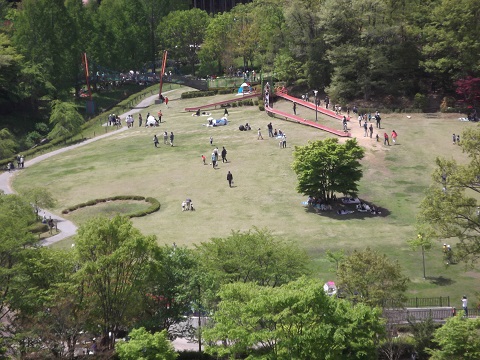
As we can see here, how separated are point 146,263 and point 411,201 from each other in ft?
88.3

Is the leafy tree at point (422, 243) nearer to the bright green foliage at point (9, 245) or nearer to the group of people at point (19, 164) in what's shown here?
the bright green foliage at point (9, 245)

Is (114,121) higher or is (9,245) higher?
(114,121)

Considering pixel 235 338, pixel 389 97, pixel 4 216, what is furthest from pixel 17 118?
pixel 235 338

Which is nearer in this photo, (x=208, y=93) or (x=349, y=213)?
(x=349, y=213)

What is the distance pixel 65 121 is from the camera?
85188 mm

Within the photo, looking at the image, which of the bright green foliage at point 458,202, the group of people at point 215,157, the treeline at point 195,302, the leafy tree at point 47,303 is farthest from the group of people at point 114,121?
the bright green foliage at point 458,202

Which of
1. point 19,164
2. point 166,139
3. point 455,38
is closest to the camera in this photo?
point 19,164

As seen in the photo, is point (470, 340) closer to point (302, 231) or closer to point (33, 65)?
point (302, 231)

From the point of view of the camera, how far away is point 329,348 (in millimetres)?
31594

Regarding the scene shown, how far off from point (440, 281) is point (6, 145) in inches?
1871

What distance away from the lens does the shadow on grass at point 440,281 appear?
4584 cm

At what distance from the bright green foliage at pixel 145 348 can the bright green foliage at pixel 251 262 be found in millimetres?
5570

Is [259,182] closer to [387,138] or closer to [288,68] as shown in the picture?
[387,138]

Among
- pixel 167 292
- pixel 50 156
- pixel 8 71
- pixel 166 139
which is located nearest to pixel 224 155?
pixel 166 139
